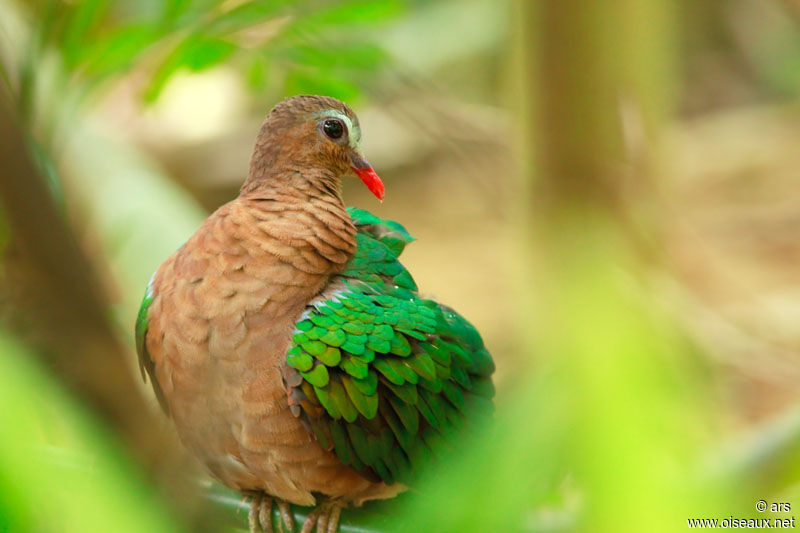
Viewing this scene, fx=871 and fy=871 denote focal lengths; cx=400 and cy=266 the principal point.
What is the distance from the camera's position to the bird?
105cm

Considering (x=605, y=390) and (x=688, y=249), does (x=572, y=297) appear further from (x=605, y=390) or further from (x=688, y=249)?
(x=688, y=249)

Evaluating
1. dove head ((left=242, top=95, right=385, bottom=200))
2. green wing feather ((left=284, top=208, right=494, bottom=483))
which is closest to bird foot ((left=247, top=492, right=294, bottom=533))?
green wing feather ((left=284, top=208, right=494, bottom=483))

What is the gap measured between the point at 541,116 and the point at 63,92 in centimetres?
63

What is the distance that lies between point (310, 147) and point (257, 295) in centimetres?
19

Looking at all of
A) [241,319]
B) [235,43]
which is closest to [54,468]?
[241,319]

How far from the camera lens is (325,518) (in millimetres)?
1156

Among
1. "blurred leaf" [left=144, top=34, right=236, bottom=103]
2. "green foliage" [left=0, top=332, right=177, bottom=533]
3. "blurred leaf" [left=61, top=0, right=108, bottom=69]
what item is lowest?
"green foliage" [left=0, top=332, right=177, bottom=533]

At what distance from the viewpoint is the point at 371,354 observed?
111 cm

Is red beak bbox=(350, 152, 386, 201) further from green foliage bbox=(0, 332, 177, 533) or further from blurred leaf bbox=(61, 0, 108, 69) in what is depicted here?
green foliage bbox=(0, 332, 177, 533)

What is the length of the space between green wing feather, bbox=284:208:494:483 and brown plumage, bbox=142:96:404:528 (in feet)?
0.09

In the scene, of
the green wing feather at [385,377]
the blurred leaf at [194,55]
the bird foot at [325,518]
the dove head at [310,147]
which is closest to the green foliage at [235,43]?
the blurred leaf at [194,55]

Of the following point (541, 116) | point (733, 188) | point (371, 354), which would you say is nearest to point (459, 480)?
point (371, 354)

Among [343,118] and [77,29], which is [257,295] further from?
[77,29]

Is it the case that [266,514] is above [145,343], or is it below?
below
